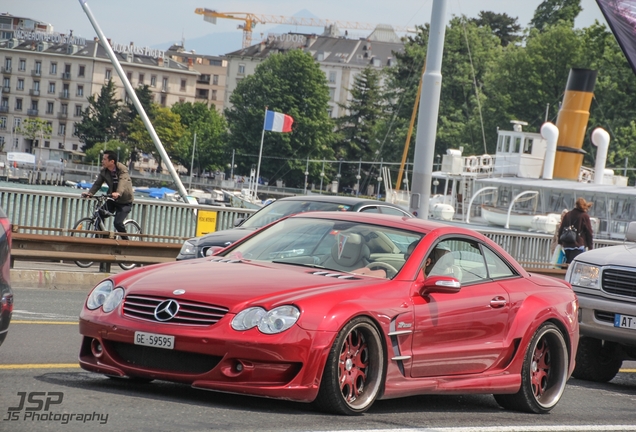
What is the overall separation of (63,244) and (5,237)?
37.7 ft

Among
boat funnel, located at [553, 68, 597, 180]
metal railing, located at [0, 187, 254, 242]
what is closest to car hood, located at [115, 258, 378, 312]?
metal railing, located at [0, 187, 254, 242]

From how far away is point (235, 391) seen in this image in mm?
6723

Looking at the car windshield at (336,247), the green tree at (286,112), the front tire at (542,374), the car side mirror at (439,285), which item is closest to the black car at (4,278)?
the car windshield at (336,247)

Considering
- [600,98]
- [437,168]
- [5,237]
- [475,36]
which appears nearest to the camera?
[5,237]

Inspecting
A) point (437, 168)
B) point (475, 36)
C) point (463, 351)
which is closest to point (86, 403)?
point (463, 351)

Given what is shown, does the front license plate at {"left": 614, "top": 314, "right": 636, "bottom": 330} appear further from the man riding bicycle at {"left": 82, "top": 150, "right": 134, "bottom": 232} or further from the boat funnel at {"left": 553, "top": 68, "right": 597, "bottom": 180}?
the boat funnel at {"left": 553, "top": 68, "right": 597, "bottom": 180}

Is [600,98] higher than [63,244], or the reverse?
[600,98]

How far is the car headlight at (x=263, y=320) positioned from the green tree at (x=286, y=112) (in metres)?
115

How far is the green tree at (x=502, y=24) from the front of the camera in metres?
121

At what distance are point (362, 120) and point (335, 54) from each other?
45737 mm

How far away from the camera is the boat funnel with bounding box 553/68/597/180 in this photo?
54.2 m

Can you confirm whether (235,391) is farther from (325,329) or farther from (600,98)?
(600,98)

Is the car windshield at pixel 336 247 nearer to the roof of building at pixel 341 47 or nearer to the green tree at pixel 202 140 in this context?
the green tree at pixel 202 140

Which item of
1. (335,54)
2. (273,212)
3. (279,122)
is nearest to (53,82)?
(335,54)
